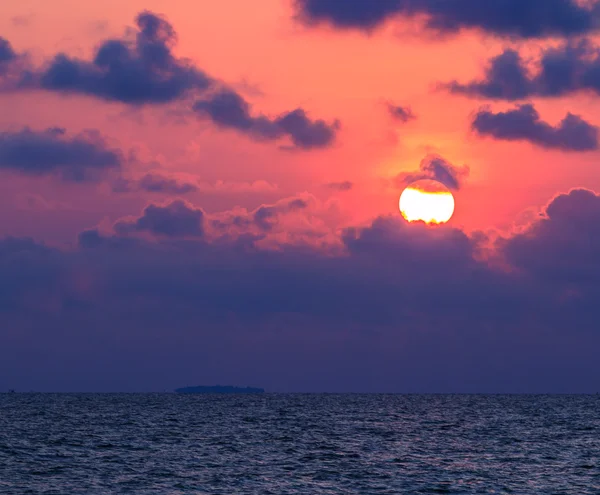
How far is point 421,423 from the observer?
15050 cm

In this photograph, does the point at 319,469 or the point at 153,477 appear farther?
the point at 319,469

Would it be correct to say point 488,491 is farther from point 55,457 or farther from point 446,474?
point 55,457

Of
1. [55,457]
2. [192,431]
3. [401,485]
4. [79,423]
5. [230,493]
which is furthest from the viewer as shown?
[79,423]

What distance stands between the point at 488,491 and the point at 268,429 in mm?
68820

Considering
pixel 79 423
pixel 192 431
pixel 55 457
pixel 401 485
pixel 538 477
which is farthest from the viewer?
pixel 79 423

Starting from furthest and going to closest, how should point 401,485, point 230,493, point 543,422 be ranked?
point 543,422 < point 401,485 < point 230,493

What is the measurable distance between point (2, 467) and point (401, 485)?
3481 cm

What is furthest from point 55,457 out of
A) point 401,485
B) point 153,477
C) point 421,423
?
point 421,423

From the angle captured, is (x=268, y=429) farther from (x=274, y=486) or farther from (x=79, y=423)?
(x=274, y=486)

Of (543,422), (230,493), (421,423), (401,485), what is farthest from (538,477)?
(543,422)

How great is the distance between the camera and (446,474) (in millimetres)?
75625

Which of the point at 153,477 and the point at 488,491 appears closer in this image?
the point at 488,491

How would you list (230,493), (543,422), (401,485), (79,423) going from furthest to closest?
(543,422), (79,423), (401,485), (230,493)

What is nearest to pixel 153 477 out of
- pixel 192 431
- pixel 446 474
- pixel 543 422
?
pixel 446 474
